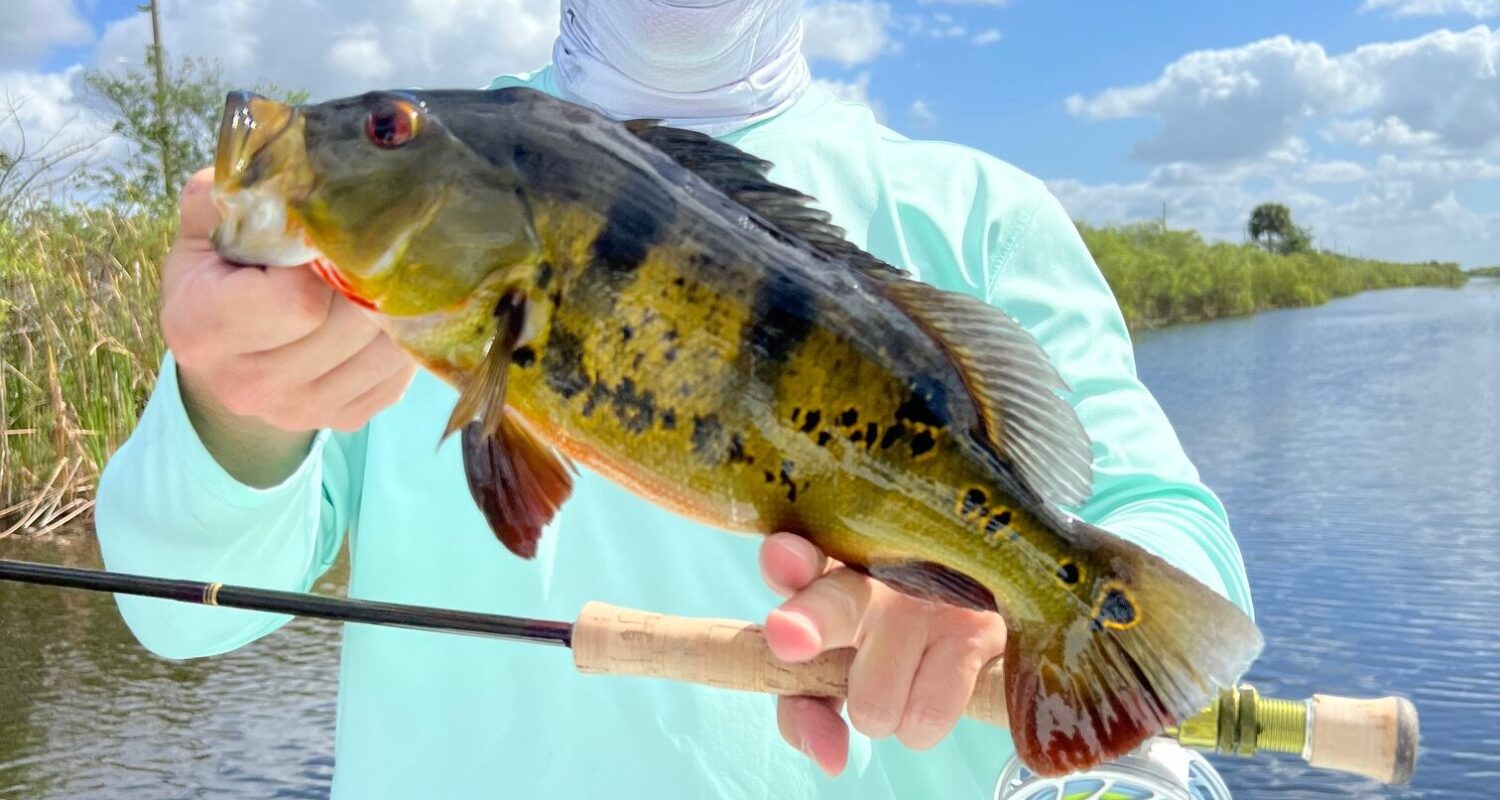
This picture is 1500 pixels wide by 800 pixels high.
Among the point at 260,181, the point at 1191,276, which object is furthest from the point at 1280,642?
the point at 1191,276

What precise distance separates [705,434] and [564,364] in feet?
0.53

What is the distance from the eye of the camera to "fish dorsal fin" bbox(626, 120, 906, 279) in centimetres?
136

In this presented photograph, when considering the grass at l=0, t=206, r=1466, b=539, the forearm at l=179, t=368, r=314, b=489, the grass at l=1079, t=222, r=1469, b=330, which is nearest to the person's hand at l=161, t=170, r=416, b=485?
the forearm at l=179, t=368, r=314, b=489

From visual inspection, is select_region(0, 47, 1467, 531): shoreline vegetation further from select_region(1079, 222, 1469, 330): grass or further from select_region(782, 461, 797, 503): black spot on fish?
select_region(1079, 222, 1469, 330): grass

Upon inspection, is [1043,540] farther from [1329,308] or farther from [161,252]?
[1329,308]

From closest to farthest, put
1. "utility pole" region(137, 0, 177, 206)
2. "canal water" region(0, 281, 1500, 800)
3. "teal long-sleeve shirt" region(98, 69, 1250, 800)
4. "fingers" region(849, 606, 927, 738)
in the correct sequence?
"fingers" region(849, 606, 927, 738) → "teal long-sleeve shirt" region(98, 69, 1250, 800) → "canal water" region(0, 281, 1500, 800) → "utility pole" region(137, 0, 177, 206)

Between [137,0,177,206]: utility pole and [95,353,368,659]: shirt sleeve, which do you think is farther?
[137,0,177,206]: utility pole

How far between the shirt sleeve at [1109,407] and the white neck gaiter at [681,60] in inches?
22.8

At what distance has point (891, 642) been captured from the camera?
1360 millimetres

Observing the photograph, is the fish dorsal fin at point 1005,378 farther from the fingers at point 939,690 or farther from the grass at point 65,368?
the grass at point 65,368

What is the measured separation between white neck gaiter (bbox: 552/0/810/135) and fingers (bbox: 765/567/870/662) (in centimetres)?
121

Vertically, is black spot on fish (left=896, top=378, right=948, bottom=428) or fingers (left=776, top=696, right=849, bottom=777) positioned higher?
black spot on fish (left=896, top=378, right=948, bottom=428)

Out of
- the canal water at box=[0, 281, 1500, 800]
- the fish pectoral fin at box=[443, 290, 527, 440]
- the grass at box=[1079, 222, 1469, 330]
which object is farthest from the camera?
the grass at box=[1079, 222, 1469, 330]

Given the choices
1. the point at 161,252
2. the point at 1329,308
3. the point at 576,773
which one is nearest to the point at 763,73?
the point at 576,773
